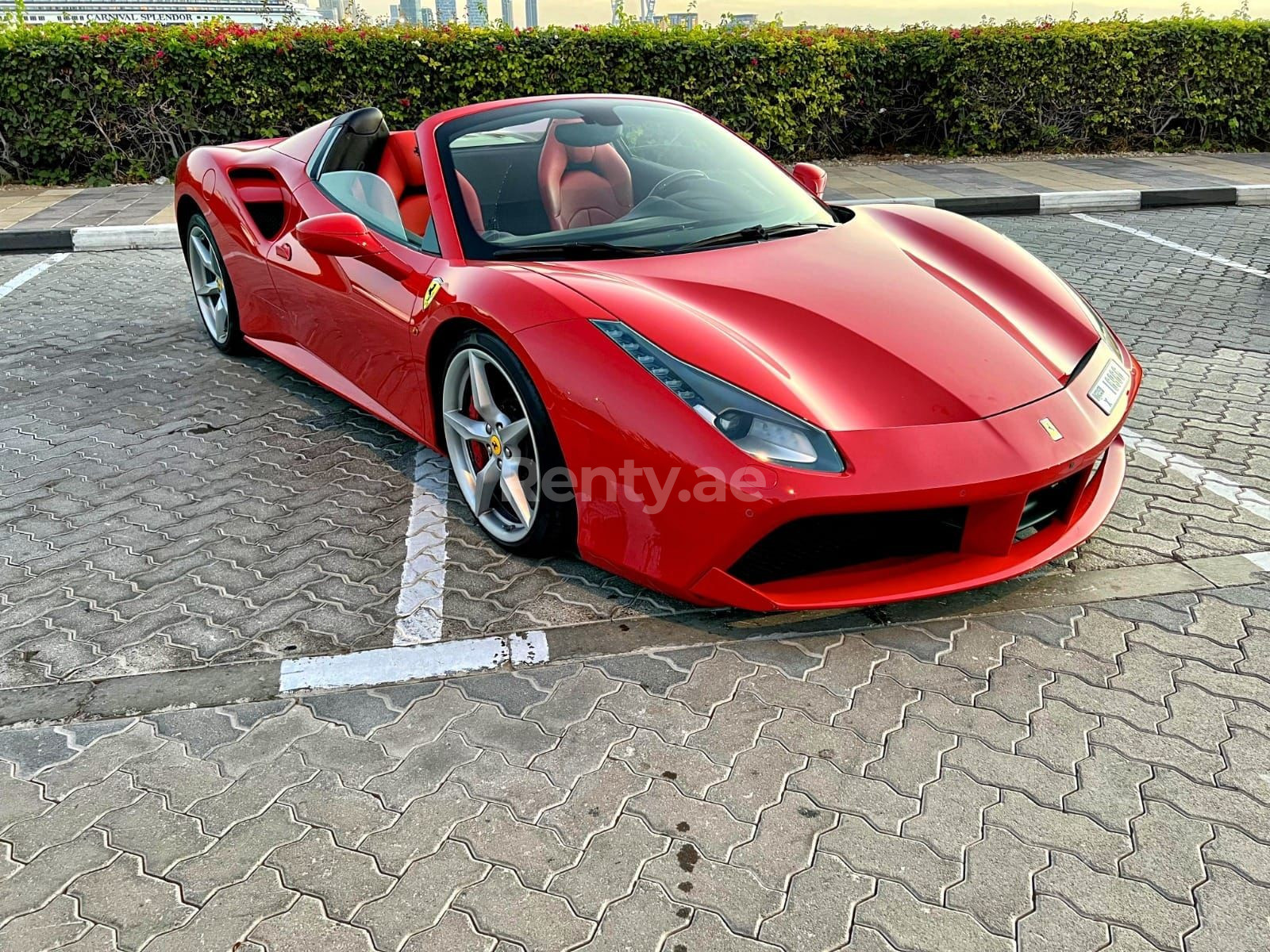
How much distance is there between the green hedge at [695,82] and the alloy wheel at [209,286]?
211 inches

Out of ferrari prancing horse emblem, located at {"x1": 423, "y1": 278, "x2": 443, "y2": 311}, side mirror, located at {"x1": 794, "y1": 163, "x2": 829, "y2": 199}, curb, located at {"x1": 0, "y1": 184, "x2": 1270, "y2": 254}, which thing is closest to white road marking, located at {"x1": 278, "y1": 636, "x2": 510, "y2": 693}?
ferrari prancing horse emblem, located at {"x1": 423, "y1": 278, "x2": 443, "y2": 311}

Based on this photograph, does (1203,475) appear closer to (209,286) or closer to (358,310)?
(358,310)

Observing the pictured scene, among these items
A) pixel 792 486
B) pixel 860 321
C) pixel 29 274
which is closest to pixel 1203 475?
pixel 860 321

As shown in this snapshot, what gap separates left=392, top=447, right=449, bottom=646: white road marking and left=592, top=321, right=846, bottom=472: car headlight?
968 millimetres

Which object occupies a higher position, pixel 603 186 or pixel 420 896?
pixel 603 186

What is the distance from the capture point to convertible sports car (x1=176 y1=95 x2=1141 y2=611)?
2545 mm

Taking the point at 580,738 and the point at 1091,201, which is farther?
the point at 1091,201

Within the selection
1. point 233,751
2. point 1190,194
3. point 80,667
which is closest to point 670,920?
point 233,751

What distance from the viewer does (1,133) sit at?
9945 mm

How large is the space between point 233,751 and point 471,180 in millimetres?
1975

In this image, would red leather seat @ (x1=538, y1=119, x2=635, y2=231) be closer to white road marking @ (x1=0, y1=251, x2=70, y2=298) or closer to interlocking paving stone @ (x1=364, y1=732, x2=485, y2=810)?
interlocking paving stone @ (x1=364, y1=732, x2=485, y2=810)

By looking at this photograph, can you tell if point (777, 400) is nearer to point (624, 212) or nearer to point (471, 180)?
point (624, 212)

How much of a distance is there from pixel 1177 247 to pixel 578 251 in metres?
6.09

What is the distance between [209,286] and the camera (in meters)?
5.23
